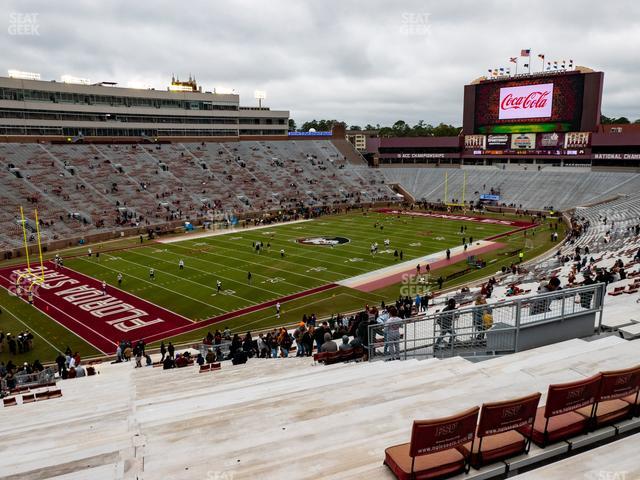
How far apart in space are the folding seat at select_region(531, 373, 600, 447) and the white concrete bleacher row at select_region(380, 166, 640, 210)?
6274 cm

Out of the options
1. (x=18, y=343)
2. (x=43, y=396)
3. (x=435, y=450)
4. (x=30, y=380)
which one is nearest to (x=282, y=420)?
(x=435, y=450)

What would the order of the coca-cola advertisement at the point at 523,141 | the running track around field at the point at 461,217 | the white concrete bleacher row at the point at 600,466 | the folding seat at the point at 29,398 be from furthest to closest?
the coca-cola advertisement at the point at 523,141 → the running track around field at the point at 461,217 → the folding seat at the point at 29,398 → the white concrete bleacher row at the point at 600,466

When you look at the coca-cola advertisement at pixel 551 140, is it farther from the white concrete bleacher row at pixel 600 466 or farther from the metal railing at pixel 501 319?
the white concrete bleacher row at pixel 600 466

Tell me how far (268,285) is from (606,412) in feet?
87.5

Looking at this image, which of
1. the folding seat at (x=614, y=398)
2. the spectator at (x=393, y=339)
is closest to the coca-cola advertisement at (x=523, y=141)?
the spectator at (x=393, y=339)

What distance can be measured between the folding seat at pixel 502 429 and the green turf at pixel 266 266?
20.2 metres

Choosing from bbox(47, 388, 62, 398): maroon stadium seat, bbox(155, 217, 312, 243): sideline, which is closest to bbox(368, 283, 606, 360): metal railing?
bbox(47, 388, 62, 398): maroon stadium seat

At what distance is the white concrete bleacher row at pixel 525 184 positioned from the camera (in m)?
63.0

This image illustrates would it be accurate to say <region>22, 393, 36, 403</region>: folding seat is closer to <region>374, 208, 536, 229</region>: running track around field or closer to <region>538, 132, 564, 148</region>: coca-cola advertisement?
<region>374, 208, 536, 229</region>: running track around field

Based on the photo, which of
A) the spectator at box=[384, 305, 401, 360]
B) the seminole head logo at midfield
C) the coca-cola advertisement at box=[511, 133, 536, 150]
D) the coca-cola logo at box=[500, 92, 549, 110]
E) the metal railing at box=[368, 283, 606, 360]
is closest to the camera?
the metal railing at box=[368, 283, 606, 360]

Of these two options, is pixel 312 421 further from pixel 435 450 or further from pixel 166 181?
pixel 166 181

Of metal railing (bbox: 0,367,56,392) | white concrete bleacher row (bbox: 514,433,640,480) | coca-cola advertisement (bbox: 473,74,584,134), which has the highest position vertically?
coca-cola advertisement (bbox: 473,74,584,134)

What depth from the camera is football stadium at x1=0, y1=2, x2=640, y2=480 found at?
20.5 feet

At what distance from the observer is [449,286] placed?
31.1 m
